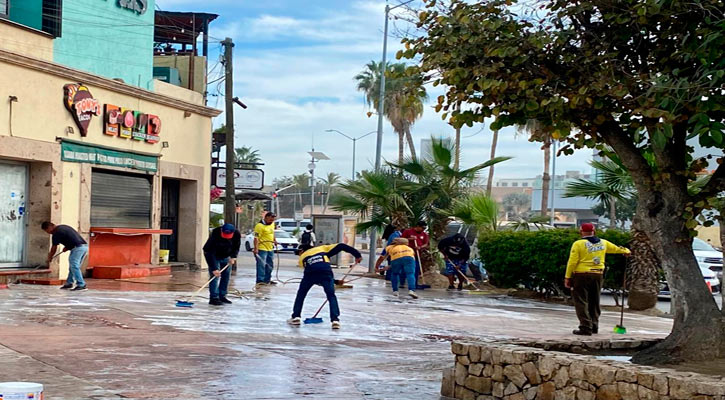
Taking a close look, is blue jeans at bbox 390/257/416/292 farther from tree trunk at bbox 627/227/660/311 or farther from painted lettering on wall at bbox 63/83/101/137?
painted lettering on wall at bbox 63/83/101/137

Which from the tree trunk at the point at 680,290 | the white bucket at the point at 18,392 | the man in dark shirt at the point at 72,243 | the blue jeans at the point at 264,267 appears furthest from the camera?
the blue jeans at the point at 264,267

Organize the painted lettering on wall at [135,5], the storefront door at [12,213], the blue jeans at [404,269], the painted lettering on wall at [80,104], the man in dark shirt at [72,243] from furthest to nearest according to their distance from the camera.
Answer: the painted lettering on wall at [135,5]
the painted lettering on wall at [80,104]
the blue jeans at [404,269]
the storefront door at [12,213]
the man in dark shirt at [72,243]

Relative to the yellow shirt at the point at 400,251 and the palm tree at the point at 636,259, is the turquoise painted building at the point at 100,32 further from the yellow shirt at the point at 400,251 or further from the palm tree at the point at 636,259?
the palm tree at the point at 636,259

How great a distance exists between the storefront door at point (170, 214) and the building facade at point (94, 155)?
3 cm

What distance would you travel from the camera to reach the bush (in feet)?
66.4

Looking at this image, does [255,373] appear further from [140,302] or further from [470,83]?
[140,302]

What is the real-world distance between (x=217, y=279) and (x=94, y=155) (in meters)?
6.69

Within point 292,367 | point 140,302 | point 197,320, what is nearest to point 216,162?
point 140,302

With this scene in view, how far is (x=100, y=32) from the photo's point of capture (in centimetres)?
2338

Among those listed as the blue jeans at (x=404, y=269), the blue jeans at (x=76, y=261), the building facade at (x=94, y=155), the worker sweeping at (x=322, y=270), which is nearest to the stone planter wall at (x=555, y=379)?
the worker sweeping at (x=322, y=270)

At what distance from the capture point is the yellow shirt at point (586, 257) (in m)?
13.5

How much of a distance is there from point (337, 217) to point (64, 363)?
22845 mm

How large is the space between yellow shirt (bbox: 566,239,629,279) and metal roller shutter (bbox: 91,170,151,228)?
12430mm

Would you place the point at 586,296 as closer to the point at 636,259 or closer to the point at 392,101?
the point at 636,259
